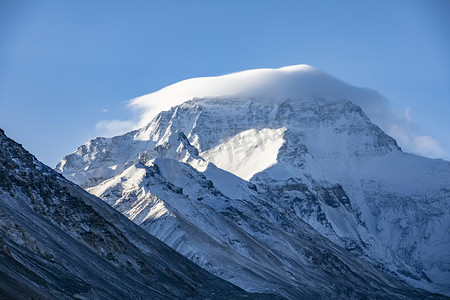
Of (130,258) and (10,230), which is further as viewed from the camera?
(130,258)

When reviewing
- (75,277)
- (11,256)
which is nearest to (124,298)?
(75,277)

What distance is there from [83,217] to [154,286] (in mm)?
24785

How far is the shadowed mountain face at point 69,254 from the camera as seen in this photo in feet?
368

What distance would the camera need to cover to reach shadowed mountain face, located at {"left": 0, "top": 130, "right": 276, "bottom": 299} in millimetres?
112250

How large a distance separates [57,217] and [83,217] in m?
8.94

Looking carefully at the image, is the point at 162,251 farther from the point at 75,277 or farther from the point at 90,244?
the point at 75,277

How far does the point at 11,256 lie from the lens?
10981 centimetres

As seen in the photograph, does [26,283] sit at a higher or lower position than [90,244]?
lower

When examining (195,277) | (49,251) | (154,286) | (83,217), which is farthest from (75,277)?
(195,277)

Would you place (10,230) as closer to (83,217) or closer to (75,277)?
(75,277)

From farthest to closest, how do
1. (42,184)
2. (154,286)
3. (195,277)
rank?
(195,277), (42,184), (154,286)

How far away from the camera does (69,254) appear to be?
141750mm

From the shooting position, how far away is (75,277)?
125 metres

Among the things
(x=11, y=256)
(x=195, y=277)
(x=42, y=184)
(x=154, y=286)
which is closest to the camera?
(x=11, y=256)
